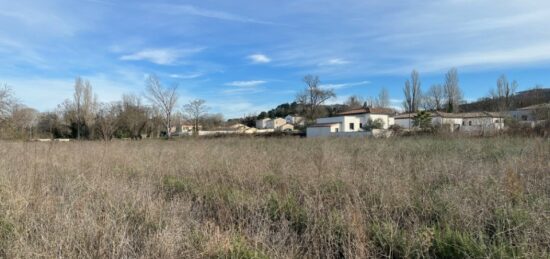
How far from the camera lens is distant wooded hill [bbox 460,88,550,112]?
222 ft

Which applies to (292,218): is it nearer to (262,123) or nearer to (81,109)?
(81,109)

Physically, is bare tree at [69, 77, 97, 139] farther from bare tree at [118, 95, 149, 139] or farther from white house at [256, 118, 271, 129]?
white house at [256, 118, 271, 129]

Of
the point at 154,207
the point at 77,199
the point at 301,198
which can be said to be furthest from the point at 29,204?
the point at 301,198

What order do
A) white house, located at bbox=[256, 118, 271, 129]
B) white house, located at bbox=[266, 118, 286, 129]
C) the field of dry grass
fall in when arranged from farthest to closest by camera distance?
1. white house, located at bbox=[256, 118, 271, 129]
2. white house, located at bbox=[266, 118, 286, 129]
3. the field of dry grass

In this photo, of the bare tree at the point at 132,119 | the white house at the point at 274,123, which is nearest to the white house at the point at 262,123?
the white house at the point at 274,123

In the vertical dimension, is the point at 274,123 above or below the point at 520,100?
below

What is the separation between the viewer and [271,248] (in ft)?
10.9

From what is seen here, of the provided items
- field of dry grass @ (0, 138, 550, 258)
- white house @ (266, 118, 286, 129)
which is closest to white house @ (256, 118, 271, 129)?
white house @ (266, 118, 286, 129)

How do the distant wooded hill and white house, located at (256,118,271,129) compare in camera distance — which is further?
white house, located at (256,118,271,129)

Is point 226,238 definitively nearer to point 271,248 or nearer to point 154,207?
point 271,248

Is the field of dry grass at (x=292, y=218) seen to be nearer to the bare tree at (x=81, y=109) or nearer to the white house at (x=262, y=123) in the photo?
the bare tree at (x=81, y=109)

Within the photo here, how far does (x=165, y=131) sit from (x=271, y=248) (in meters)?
65.8

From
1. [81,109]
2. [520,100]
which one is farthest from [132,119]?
[520,100]

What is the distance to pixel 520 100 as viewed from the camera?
70.2m
